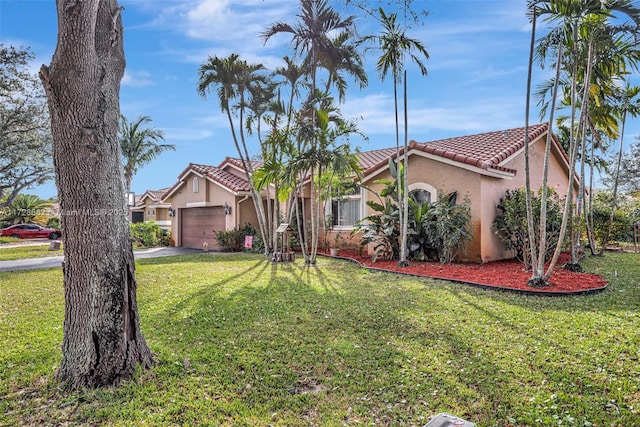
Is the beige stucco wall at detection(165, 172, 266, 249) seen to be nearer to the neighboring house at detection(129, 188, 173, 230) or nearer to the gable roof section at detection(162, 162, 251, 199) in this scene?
the gable roof section at detection(162, 162, 251, 199)

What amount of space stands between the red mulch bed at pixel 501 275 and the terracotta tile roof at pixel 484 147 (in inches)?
121

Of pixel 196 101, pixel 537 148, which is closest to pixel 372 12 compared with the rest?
pixel 196 101

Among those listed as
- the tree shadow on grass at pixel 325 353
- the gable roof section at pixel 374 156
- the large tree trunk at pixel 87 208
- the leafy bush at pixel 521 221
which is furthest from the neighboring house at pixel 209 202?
the large tree trunk at pixel 87 208

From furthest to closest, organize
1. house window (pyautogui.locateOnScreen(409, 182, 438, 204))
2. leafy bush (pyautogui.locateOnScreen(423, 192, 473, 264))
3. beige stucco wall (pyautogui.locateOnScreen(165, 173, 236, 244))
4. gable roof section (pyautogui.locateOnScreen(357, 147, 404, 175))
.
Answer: beige stucco wall (pyautogui.locateOnScreen(165, 173, 236, 244)) → gable roof section (pyautogui.locateOnScreen(357, 147, 404, 175)) → house window (pyautogui.locateOnScreen(409, 182, 438, 204)) → leafy bush (pyautogui.locateOnScreen(423, 192, 473, 264))

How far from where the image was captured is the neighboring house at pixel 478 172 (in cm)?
1185

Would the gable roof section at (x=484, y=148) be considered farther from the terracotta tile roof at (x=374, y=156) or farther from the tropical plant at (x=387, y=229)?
the terracotta tile roof at (x=374, y=156)

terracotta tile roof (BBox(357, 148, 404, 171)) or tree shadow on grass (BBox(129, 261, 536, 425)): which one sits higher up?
terracotta tile roof (BBox(357, 148, 404, 171))

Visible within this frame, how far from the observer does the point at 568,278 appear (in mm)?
9031

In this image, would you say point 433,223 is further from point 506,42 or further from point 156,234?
point 156,234

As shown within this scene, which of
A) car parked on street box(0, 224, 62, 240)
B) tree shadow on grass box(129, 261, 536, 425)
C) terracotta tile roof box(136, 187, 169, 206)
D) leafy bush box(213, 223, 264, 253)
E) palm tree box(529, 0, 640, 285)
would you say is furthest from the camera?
terracotta tile roof box(136, 187, 169, 206)

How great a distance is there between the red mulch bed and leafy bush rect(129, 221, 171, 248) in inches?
572

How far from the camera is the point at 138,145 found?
29703mm

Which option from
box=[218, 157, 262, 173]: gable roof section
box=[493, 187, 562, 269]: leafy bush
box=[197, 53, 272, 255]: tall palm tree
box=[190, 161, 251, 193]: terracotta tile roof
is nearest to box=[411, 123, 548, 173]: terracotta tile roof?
box=[493, 187, 562, 269]: leafy bush

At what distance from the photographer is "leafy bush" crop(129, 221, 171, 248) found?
21.2m
